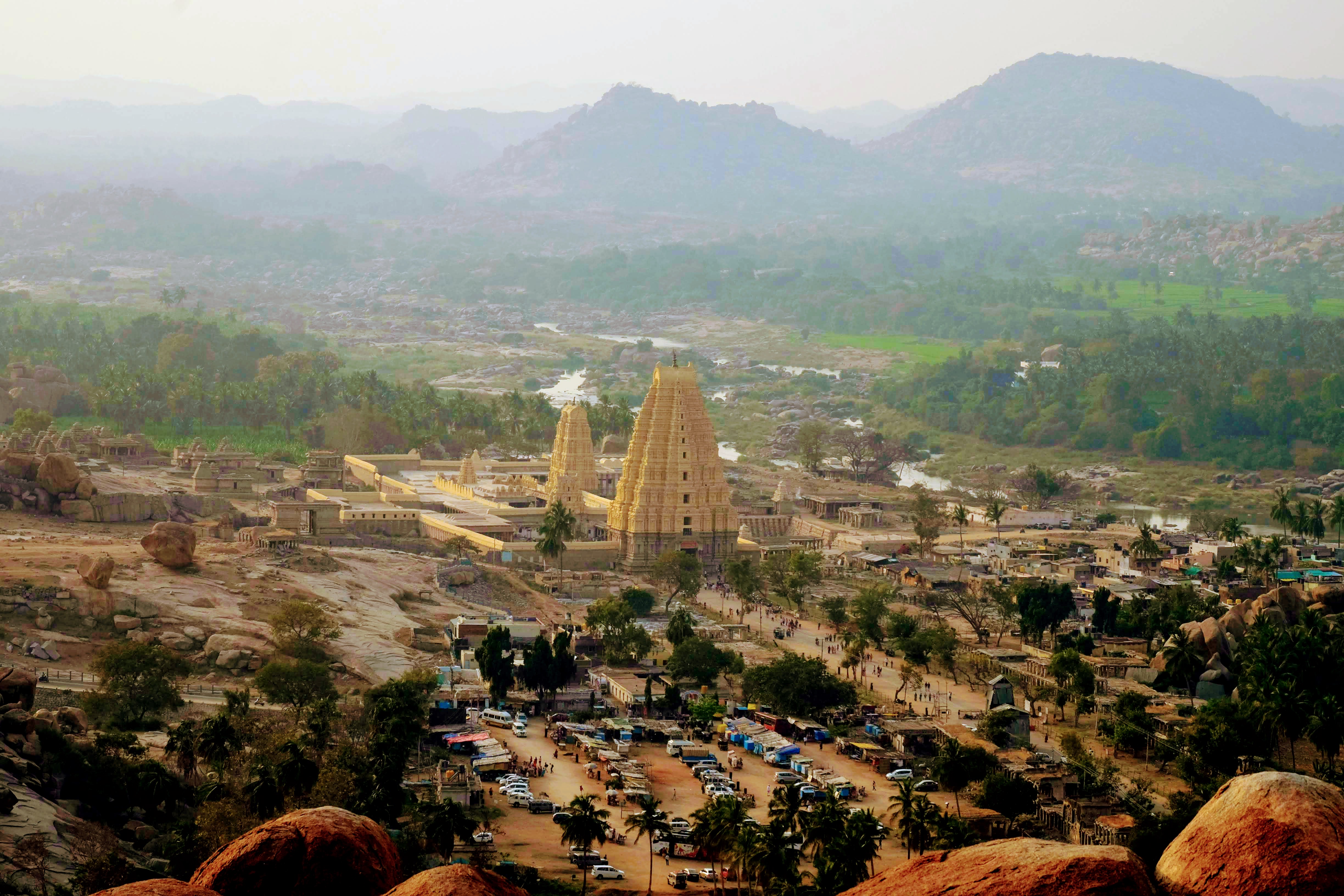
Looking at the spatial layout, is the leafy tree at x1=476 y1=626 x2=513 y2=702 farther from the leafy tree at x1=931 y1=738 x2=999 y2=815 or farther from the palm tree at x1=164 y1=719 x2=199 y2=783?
the leafy tree at x1=931 y1=738 x2=999 y2=815

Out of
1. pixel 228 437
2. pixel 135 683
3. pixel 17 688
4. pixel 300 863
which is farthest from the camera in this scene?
pixel 228 437

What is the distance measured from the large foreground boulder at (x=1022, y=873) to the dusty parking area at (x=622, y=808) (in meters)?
21.7

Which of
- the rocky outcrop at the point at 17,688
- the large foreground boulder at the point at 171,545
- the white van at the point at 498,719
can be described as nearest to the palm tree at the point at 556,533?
the large foreground boulder at the point at 171,545

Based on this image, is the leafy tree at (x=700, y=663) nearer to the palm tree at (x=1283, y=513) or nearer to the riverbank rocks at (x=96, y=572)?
the riverbank rocks at (x=96, y=572)

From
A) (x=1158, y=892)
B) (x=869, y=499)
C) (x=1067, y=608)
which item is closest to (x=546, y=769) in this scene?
(x=1067, y=608)

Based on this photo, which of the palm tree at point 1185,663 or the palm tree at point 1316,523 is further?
the palm tree at point 1316,523

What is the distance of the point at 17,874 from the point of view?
35.8 m

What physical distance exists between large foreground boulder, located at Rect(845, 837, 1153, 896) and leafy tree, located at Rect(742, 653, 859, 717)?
37.5m

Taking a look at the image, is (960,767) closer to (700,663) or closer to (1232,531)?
(700,663)

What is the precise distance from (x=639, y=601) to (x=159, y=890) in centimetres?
5432

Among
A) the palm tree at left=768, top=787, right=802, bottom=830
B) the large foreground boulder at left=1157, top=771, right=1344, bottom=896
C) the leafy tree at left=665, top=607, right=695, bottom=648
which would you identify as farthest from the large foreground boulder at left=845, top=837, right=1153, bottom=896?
the leafy tree at left=665, top=607, right=695, bottom=648

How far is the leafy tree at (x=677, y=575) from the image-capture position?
77938 millimetres

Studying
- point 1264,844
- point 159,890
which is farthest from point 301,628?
point 1264,844

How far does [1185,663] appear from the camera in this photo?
61938 mm
